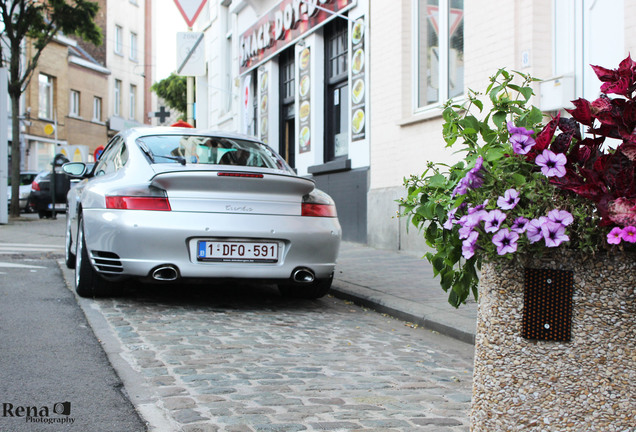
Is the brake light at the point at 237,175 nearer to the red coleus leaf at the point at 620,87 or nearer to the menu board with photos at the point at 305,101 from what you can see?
the red coleus leaf at the point at 620,87

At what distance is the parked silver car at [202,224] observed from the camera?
19.7ft

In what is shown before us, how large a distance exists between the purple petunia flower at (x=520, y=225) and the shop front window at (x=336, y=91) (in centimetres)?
1222

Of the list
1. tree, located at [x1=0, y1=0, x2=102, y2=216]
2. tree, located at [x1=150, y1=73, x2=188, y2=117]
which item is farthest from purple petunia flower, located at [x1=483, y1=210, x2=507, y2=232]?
tree, located at [x1=150, y1=73, x2=188, y2=117]

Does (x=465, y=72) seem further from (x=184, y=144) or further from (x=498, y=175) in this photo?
(x=498, y=175)

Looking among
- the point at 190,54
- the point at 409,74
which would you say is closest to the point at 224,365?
the point at 409,74

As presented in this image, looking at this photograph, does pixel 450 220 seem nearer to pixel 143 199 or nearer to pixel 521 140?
pixel 521 140

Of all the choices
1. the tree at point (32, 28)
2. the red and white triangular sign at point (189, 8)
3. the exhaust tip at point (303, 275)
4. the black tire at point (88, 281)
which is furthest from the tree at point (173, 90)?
the exhaust tip at point (303, 275)

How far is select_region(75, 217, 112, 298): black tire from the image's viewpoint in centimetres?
672

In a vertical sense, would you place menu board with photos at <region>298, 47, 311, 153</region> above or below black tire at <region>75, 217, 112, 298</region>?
above

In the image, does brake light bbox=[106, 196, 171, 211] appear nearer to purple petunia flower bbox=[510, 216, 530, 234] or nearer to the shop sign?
purple petunia flower bbox=[510, 216, 530, 234]

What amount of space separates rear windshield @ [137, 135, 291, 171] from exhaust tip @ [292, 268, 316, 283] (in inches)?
43.7

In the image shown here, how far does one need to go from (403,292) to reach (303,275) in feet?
4.46

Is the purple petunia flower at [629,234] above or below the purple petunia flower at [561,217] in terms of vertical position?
below

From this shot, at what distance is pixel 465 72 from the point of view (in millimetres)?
10344
